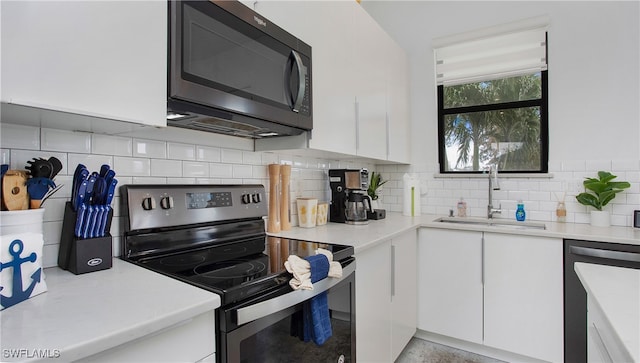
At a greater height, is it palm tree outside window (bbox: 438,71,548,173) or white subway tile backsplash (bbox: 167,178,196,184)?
palm tree outside window (bbox: 438,71,548,173)

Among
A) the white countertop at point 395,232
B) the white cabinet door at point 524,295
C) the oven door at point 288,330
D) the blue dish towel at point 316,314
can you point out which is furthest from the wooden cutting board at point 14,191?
the white cabinet door at point 524,295

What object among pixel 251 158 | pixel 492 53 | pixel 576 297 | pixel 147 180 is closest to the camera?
pixel 147 180

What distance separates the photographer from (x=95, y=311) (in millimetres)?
690

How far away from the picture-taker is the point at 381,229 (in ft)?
6.48

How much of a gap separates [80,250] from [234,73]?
76 centimetres

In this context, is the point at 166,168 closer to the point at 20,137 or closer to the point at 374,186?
the point at 20,137

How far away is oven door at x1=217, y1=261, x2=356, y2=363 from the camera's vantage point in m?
0.85

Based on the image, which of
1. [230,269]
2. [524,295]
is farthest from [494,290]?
[230,269]

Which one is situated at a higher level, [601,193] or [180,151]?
[180,151]

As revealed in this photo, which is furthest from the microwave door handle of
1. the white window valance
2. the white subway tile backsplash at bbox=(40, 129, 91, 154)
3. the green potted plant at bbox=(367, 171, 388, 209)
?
the white window valance

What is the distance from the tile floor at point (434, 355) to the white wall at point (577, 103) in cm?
108

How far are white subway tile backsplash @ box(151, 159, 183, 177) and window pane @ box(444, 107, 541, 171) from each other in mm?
2304

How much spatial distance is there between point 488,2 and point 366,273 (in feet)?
8.28

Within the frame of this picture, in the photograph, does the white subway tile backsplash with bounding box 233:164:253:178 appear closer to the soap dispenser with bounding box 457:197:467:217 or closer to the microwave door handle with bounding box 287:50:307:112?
the microwave door handle with bounding box 287:50:307:112
